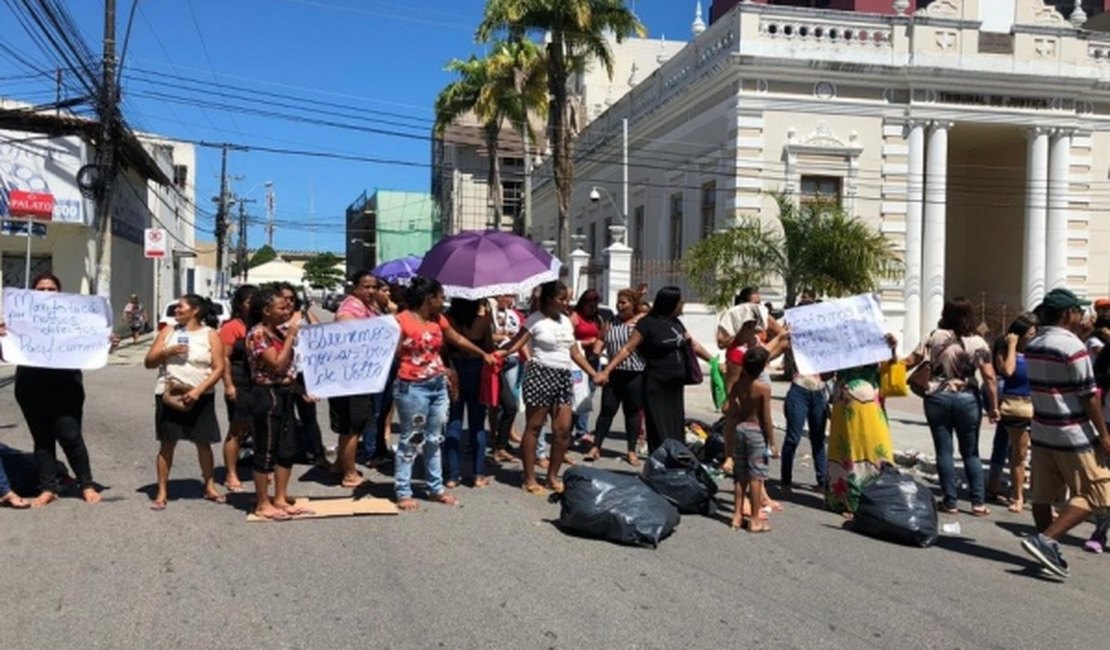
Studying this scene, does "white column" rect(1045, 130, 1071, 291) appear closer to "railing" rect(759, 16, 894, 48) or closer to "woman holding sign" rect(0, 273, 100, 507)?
"railing" rect(759, 16, 894, 48)

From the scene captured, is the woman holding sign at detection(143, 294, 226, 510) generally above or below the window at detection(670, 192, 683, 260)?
below

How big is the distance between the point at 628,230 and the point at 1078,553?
2621 cm

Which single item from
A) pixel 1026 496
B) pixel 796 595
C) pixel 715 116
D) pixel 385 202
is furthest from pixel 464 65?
pixel 385 202

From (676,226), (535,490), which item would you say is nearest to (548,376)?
(535,490)

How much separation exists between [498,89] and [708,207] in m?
9.40

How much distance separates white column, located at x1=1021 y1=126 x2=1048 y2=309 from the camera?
78.8 feet

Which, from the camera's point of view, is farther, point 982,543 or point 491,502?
point 491,502

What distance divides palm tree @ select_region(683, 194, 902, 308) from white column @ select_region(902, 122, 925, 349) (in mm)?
3611

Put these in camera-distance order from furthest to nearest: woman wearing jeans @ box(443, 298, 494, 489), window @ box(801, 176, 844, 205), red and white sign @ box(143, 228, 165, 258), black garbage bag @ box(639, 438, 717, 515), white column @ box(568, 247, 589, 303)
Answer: white column @ box(568, 247, 589, 303) → red and white sign @ box(143, 228, 165, 258) → window @ box(801, 176, 844, 205) → woman wearing jeans @ box(443, 298, 494, 489) → black garbage bag @ box(639, 438, 717, 515)

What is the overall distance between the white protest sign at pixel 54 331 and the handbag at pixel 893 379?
6.06m

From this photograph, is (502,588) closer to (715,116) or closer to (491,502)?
(491,502)

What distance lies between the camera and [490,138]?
112 feet

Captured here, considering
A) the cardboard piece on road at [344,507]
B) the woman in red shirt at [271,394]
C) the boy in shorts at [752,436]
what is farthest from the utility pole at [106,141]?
the boy in shorts at [752,436]

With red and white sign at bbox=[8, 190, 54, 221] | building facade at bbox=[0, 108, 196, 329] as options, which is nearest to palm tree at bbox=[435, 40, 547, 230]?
building facade at bbox=[0, 108, 196, 329]
